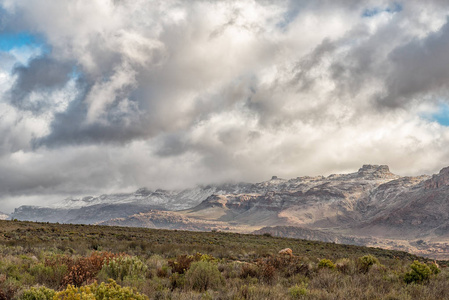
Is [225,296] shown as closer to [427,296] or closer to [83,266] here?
[83,266]

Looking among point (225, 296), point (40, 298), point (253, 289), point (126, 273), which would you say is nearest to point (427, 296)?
point (253, 289)

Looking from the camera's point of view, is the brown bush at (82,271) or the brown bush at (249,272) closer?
the brown bush at (82,271)

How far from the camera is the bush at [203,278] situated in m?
11.4

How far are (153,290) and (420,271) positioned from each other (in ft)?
37.5

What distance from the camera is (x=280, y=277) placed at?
43.8ft

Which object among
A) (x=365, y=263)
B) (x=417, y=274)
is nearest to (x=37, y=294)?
(x=417, y=274)

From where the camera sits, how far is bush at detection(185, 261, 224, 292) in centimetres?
1139

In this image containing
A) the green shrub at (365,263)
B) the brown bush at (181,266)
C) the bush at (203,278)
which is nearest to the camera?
the bush at (203,278)

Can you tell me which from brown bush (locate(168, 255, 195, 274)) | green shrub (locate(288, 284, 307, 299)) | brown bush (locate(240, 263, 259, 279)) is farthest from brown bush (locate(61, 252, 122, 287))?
green shrub (locate(288, 284, 307, 299))

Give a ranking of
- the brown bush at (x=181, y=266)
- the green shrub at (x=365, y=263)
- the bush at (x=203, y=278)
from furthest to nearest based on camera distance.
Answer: the green shrub at (x=365, y=263)
the brown bush at (x=181, y=266)
the bush at (x=203, y=278)

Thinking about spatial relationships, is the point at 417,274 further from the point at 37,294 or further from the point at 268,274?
the point at 37,294

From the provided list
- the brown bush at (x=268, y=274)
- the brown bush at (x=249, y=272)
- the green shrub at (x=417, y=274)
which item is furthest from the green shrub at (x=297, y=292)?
the green shrub at (x=417, y=274)

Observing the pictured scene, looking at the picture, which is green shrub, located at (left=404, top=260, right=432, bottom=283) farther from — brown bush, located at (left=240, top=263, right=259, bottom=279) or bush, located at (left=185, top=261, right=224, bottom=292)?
bush, located at (left=185, top=261, right=224, bottom=292)

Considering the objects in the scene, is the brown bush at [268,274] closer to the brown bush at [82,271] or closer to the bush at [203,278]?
the bush at [203,278]
